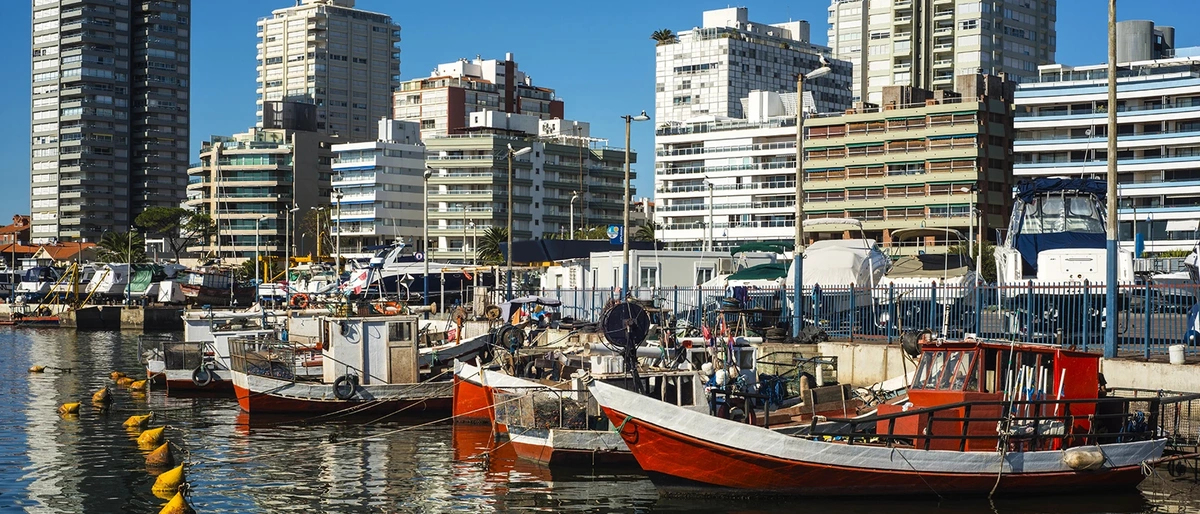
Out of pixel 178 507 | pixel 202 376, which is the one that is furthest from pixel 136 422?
pixel 178 507

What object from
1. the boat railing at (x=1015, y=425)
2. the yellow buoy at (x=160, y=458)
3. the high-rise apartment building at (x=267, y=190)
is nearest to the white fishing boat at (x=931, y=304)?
the boat railing at (x=1015, y=425)

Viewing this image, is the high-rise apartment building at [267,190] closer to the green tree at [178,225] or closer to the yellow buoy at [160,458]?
the green tree at [178,225]

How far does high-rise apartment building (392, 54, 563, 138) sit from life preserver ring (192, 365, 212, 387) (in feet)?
457

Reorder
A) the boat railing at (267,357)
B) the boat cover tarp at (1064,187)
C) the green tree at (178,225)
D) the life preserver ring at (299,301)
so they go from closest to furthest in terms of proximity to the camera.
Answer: the boat railing at (267,357), the boat cover tarp at (1064,187), the life preserver ring at (299,301), the green tree at (178,225)

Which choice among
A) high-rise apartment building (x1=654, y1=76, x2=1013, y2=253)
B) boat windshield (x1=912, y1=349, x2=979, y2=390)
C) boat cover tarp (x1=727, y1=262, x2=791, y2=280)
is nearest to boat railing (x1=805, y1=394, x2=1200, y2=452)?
boat windshield (x1=912, y1=349, x2=979, y2=390)

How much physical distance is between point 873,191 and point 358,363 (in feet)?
282

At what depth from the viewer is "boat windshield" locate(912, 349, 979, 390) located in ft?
72.5

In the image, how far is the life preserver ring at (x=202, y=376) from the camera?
40375 mm

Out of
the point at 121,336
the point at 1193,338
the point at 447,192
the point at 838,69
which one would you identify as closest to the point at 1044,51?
the point at 838,69

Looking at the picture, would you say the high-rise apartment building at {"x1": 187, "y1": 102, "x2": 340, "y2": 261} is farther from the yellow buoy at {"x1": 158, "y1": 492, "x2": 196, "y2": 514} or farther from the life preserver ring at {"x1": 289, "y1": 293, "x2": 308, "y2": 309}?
the yellow buoy at {"x1": 158, "y1": 492, "x2": 196, "y2": 514}

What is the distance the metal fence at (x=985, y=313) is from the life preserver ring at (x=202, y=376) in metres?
14.2

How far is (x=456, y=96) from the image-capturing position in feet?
607

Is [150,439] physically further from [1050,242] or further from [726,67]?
[726,67]

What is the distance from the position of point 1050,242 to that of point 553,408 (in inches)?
970
